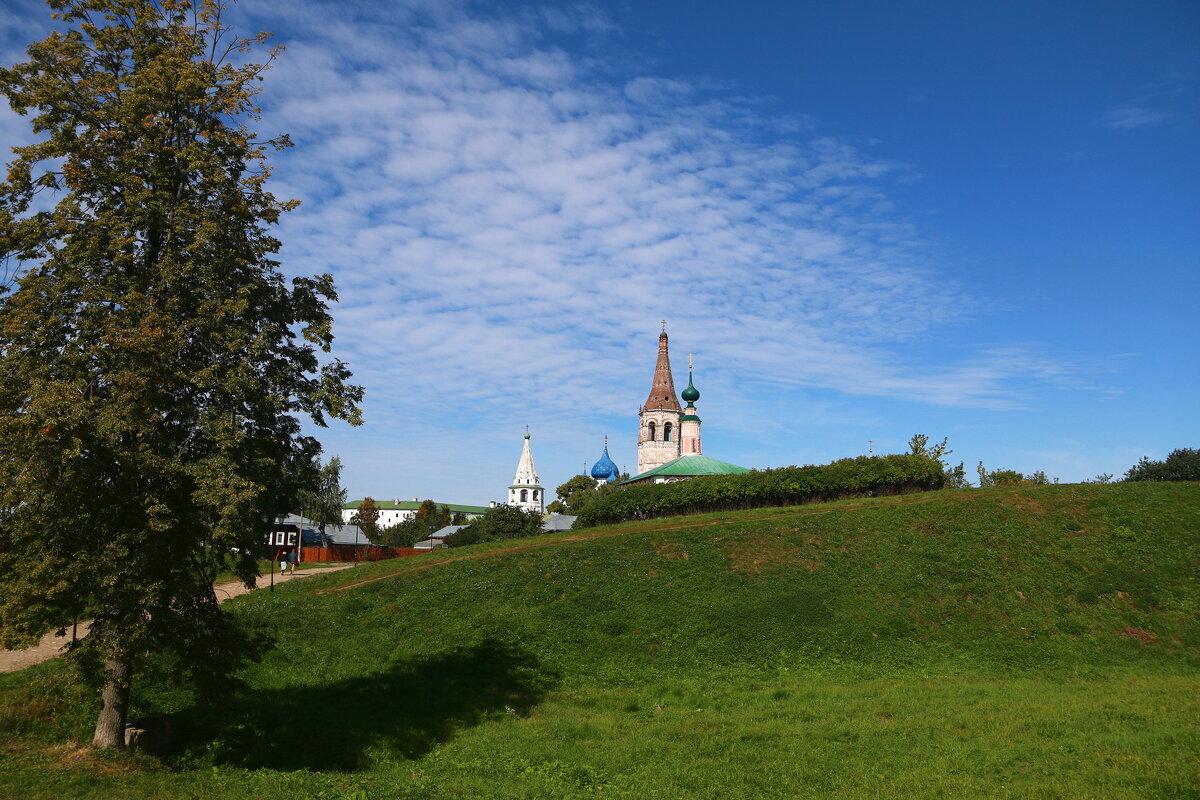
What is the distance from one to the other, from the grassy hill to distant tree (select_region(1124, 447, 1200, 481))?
1176 inches

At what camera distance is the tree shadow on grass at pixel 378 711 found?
14727mm

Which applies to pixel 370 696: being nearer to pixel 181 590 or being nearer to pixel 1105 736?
pixel 181 590

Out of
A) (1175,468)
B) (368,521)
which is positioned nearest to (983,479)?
(1175,468)

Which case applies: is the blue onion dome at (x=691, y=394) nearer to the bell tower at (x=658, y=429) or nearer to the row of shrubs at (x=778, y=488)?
the bell tower at (x=658, y=429)

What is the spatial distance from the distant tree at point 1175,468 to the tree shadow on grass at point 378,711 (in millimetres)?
56291

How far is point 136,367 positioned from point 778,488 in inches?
1515

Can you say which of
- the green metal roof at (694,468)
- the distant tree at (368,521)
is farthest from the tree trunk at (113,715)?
the distant tree at (368,521)

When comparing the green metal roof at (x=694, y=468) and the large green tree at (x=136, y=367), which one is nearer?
the large green tree at (x=136, y=367)

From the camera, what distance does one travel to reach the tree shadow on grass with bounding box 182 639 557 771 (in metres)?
14.7

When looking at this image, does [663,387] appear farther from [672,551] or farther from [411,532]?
[672,551]

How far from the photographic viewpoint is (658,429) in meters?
100

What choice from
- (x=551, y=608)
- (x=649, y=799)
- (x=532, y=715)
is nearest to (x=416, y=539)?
(x=551, y=608)

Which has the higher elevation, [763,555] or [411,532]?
[763,555]

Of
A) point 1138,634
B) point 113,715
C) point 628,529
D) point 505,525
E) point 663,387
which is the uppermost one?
point 663,387
